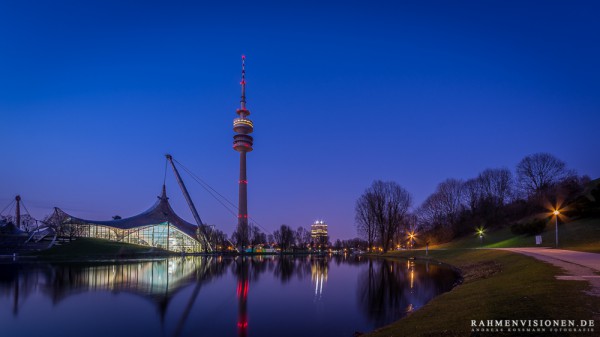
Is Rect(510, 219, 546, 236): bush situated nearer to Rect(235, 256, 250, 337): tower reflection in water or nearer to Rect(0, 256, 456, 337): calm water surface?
Rect(0, 256, 456, 337): calm water surface

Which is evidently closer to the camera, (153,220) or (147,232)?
(147,232)

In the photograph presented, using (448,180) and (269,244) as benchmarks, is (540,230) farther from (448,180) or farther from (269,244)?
(269,244)

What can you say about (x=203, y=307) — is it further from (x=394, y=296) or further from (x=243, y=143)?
(x=243, y=143)

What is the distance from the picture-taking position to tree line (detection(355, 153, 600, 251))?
2559 inches

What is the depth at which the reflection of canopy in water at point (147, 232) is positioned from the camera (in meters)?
98.9

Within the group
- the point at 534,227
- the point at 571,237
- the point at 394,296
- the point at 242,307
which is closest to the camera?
the point at 242,307

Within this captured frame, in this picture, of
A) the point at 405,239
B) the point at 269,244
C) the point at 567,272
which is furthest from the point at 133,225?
the point at 567,272

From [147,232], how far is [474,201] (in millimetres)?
90729

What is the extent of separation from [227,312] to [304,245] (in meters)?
133

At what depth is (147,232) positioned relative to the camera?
332 feet

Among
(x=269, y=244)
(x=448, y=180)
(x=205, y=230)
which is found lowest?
(x=269, y=244)

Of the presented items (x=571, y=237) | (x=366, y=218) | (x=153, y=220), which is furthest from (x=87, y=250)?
(x=571, y=237)

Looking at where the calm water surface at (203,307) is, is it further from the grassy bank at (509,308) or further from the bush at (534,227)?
the bush at (534,227)

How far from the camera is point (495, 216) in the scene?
234ft
